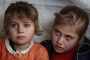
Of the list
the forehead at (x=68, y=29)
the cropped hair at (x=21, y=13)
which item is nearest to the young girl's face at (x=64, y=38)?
the forehead at (x=68, y=29)

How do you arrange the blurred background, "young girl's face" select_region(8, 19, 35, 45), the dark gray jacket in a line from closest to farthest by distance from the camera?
"young girl's face" select_region(8, 19, 35, 45)
the dark gray jacket
the blurred background

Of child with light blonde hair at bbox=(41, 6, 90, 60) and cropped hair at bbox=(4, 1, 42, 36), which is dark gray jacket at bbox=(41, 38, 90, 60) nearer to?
child with light blonde hair at bbox=(41, 6, 90, 60)

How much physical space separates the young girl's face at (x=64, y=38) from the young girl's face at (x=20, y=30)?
0.44 feet

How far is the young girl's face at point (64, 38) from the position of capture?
1137 mm

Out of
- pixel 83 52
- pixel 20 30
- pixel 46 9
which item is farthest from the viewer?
pixel 46 9

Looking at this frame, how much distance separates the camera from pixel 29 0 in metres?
1.29

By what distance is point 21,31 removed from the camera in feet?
3.48

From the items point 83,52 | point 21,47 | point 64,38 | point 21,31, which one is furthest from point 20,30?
point 83,52

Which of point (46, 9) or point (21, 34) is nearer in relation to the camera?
point (21, 34)

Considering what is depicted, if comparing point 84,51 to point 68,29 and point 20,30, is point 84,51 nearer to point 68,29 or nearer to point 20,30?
point 68,29

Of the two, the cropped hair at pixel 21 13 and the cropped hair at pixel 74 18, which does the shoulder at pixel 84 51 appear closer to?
the cropped hair at pixel 74 18

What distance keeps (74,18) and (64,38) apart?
109mm

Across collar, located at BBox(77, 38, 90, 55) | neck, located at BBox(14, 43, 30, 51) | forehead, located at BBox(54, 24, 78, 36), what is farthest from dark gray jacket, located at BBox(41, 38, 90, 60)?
neck, located at BBox(14, 43, 30, 51)

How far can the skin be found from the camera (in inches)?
42.1
